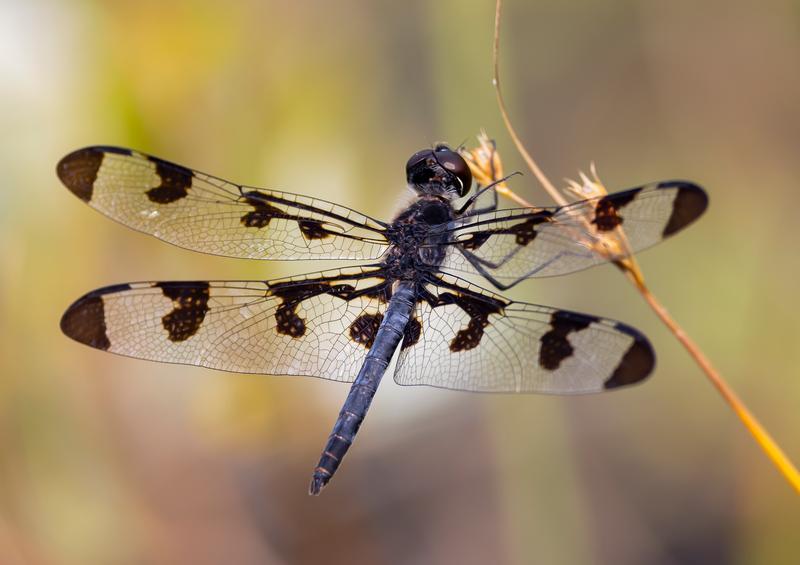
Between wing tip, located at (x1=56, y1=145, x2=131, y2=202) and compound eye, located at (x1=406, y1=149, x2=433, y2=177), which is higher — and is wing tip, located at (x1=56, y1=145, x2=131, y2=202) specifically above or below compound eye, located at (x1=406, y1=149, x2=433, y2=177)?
above

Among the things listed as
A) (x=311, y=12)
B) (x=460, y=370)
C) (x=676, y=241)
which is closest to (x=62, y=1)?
(x=311, y=12)

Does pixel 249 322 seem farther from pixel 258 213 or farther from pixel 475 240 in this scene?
pixel 475 240

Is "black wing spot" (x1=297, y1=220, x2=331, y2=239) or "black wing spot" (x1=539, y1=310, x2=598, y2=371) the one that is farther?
"black wing spot" (x1=297, y1=220, x2=331, y2=239)

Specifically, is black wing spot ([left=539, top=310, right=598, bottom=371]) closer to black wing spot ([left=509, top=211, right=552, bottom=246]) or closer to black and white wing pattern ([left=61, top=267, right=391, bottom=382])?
black wing spot ([left=509, top=211, right=552, bottom=246])

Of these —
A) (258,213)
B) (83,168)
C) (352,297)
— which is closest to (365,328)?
(352,297)

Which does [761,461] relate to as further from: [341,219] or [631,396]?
[341,219]

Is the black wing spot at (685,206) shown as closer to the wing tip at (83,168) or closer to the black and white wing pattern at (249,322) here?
the black and white wing pattern at (249,322)

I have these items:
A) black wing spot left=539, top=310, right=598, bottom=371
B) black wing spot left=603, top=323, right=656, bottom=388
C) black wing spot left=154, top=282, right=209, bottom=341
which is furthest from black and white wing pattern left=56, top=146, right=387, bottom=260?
black wing spot left=603, top=323, right=656, bottom=388
